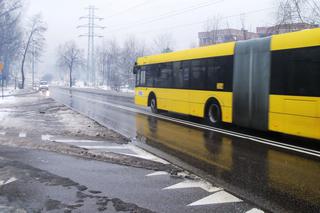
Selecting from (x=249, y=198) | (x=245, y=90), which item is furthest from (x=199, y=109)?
(x=249, y=198)

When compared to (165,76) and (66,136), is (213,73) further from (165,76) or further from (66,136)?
(66,136)

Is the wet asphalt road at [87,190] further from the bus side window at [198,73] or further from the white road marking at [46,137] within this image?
the bus side window at [198,73]

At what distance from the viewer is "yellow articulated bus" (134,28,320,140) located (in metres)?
11.3

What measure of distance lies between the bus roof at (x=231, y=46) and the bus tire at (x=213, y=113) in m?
1.82

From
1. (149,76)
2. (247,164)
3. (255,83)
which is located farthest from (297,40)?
(149,76)

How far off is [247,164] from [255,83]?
16.3ft

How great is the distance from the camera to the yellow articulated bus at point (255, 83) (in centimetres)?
1127

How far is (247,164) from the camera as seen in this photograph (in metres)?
8.96

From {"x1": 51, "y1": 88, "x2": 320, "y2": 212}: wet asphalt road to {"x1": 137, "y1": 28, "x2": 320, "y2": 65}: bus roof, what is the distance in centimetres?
292

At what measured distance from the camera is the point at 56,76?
562 ft

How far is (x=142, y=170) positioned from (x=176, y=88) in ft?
35.6

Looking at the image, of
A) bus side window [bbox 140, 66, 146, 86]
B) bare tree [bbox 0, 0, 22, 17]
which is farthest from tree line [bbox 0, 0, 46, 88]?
bus side window [bbox 140, 66, 146, 86]

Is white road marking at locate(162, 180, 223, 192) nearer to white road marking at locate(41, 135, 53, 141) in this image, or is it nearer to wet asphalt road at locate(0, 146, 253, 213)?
wet asphalt road at locate(0, 146, 253, 213)

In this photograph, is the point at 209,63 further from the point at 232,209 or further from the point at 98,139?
the point at 232,209
